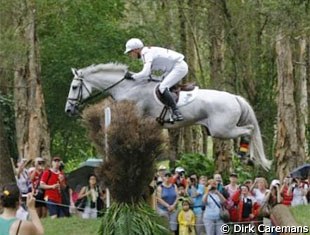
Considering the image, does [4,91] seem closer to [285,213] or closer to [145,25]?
[145,25]

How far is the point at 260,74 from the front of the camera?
1366 inches

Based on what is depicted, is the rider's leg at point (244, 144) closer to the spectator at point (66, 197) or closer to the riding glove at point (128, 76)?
the riding glove at point (128, 76)

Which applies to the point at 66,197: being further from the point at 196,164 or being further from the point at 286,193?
the point at 196,164

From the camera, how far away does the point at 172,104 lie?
15805 mm

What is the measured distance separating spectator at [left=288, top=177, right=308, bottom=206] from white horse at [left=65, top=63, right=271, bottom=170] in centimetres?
333

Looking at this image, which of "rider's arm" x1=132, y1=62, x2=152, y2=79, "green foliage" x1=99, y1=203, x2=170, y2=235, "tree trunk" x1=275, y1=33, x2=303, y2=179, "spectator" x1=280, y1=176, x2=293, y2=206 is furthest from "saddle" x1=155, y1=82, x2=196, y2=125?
"tree trunk" x1=275, y1=33, x2=303, y2=179

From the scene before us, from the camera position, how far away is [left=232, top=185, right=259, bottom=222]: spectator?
16422mm

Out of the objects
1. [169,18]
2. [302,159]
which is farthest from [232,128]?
[169,18]

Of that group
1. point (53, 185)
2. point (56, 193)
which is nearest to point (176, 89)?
point (53, 185)

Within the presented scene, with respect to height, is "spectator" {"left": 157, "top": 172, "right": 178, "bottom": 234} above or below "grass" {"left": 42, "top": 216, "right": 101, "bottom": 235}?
above

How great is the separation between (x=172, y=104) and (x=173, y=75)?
1.63ft

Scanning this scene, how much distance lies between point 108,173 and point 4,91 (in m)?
26.9

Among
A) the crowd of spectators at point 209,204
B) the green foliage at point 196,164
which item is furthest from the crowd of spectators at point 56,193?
the green foliage at point 196,164

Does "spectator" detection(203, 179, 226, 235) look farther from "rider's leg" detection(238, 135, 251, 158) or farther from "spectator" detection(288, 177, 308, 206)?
"spectator" detection(288, 177, 308, 206)
